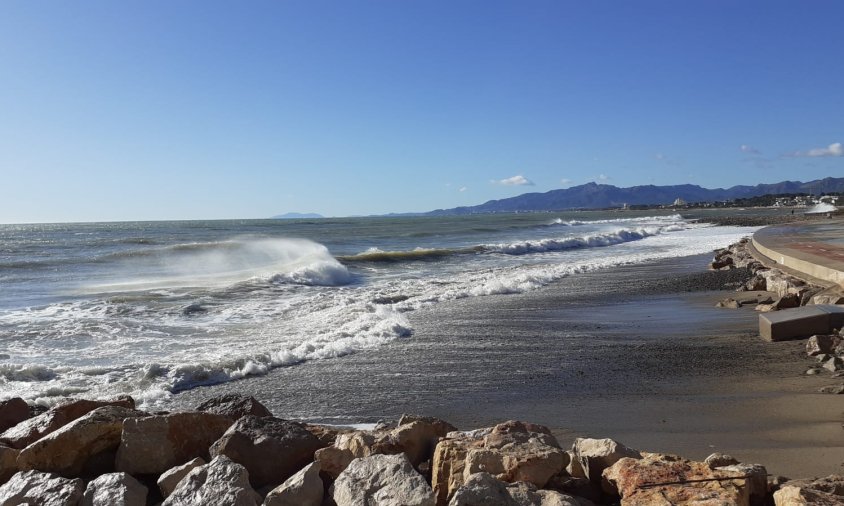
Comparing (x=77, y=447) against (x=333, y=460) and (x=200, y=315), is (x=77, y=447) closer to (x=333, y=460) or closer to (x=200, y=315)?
(x=333, y=460)

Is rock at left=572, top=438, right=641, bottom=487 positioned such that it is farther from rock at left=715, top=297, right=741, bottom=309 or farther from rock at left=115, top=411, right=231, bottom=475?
rock at left=715, top=297, right=741, bottom=309

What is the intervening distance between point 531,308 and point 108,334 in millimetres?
7641

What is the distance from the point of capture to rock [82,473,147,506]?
11.0ft

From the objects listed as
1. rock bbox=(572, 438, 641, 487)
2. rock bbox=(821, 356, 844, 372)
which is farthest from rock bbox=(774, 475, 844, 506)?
rock bbox=(821, 356, 844, 372)

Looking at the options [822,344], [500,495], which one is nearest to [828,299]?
[822,344]

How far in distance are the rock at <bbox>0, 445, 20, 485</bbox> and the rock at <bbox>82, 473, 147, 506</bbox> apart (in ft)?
2.50

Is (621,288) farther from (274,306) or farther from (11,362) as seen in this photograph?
(11,362)

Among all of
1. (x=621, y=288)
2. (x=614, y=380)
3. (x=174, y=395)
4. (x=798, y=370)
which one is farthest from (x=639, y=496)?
(x=621, y=288)

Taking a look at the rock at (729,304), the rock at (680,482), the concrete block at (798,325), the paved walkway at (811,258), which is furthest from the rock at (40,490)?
the paved walkway at (811,258)

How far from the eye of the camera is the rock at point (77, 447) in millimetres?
3787

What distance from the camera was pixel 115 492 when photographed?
3.38m

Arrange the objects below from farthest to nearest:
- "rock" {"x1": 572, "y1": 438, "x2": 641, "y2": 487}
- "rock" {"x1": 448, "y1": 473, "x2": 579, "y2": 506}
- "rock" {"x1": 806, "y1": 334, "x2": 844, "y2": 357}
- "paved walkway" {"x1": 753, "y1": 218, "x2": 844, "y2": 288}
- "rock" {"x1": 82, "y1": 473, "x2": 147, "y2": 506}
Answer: "paved walkway" {"x1": 753, "y1": 218, "x2": 844, "y2": 288} < "rock" {"x1": 806, "y1": 334, "x2": 844, "y2": 357} < "rock" {"x1": 572, "y1": 438, "x2": 641, "y2": 487} < "rock" {"x1": 82, "y1": 473, "x2": 147, "y2": 506} < "rock" {"x1": 448, "y1": 473, "x2": 579, "y2": 506}

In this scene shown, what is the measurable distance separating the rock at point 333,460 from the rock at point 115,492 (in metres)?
0.98

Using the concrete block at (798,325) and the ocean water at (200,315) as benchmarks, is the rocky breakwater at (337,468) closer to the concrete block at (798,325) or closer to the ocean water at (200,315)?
the ocean water at (200,315)
